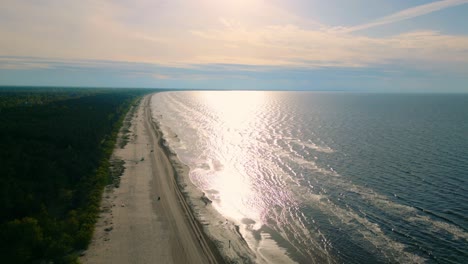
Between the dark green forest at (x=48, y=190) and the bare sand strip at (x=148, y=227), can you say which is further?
the bare sand strip at (x=148, y=227)

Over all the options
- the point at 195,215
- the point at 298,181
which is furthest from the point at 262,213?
the point at 298,181

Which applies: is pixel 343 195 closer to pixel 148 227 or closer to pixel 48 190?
pixel 148 227

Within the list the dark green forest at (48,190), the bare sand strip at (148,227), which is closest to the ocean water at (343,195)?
the bare sand strip at (148,227)

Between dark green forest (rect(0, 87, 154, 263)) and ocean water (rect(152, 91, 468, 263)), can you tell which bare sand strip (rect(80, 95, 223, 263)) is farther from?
ocean water (rect(152, 91, 468, 263))

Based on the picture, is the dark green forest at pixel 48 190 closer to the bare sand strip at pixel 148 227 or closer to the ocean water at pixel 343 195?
the bare sand strip at pixel 148 227

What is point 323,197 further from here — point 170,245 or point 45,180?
point 45,180

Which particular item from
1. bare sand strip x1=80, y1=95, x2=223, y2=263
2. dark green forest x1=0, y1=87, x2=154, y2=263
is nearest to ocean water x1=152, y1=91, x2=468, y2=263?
bare sand strip x1=80, y1=95, x2=223, y2=263

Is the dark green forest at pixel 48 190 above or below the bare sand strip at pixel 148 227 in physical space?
above

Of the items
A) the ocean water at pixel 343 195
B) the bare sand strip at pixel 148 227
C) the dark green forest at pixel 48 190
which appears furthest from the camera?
the ocean water at pixel 343 195
